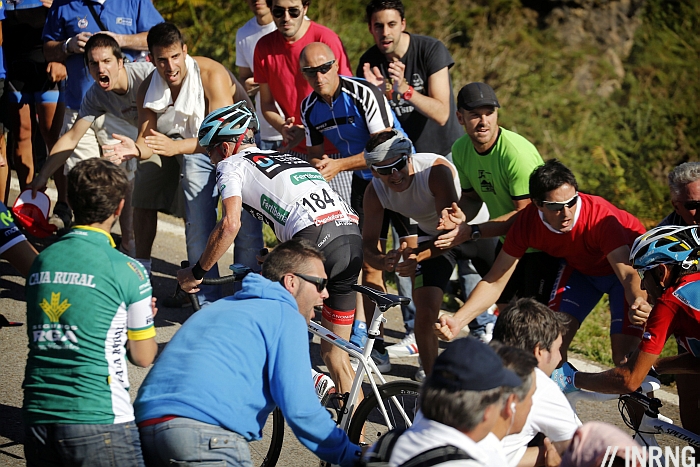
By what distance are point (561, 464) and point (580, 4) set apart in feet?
53.3

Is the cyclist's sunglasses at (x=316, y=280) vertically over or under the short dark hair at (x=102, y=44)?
under

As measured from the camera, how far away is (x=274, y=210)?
5.05 metres

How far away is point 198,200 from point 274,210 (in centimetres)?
197

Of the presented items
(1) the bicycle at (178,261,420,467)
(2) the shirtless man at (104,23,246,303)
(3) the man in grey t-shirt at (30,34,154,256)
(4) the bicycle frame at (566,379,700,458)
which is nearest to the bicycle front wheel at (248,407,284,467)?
(1) the bicycle at (178,261,420,467)

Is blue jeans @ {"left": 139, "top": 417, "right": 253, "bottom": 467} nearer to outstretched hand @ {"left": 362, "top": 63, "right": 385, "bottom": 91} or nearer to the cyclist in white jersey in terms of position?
the cyclist in white jersey

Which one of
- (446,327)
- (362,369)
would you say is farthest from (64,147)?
(446,327)

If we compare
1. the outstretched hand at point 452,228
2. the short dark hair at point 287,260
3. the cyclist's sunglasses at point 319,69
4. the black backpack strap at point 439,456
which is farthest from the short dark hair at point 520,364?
the cyclist's sunglasses at point 319,69

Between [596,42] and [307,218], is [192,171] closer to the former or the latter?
[307,218]

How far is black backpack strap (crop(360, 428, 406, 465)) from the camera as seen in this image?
2902 millimetres

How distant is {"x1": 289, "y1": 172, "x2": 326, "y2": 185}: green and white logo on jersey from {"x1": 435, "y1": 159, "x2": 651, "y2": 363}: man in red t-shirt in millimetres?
1291

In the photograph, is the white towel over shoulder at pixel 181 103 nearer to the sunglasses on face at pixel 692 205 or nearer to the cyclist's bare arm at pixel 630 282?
the cyclist's bare arm at pixel 630 282

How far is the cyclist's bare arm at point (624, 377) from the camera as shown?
14.0 feet

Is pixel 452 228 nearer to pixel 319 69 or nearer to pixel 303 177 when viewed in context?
pixel 303 177

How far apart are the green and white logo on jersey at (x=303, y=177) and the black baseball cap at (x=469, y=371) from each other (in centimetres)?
239
